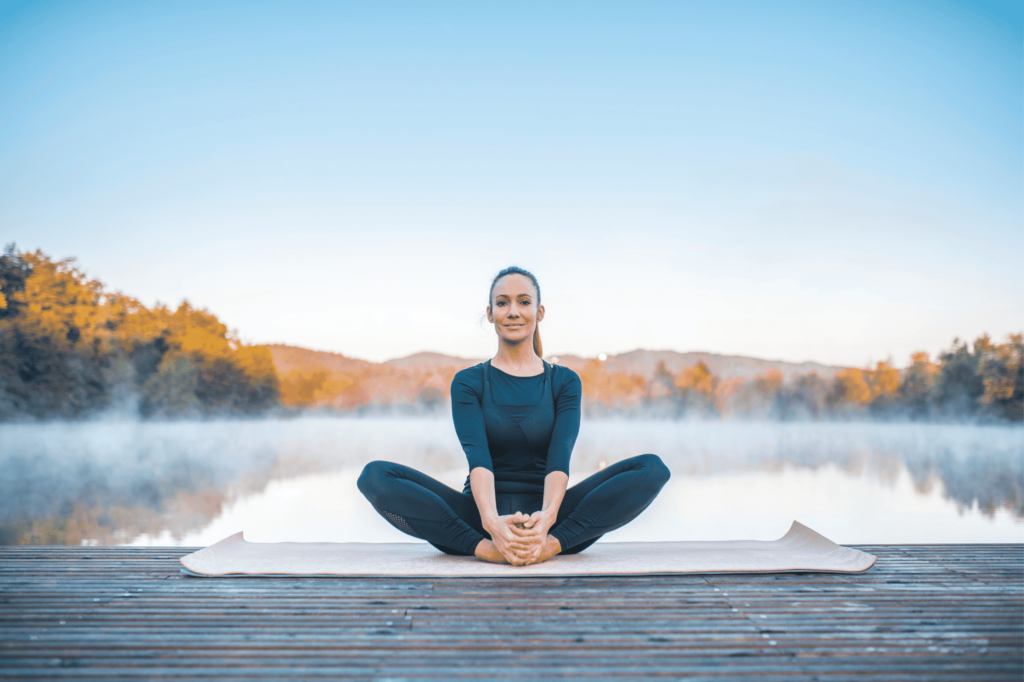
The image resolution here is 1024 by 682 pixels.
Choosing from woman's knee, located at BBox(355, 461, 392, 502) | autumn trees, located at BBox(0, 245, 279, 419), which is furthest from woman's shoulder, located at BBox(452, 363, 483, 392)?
autumn trees, located at BBox(0, 245, 279, 419)

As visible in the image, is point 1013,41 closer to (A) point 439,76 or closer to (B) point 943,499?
(B) point 943,499

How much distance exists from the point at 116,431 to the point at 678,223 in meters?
16.5

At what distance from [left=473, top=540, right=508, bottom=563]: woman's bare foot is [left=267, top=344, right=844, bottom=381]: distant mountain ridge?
1707 centimetres

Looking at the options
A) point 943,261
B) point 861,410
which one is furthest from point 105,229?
point 861,410

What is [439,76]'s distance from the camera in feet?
47.2

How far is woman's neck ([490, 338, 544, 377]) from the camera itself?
2.33 meters

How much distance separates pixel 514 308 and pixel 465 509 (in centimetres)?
76

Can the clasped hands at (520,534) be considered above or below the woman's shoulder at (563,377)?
below

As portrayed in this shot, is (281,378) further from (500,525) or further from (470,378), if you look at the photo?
(500,525)

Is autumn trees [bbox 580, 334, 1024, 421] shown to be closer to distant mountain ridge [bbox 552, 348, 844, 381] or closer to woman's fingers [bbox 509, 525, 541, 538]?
distant mountain ridge [bbox 552, 348, 844, 381]

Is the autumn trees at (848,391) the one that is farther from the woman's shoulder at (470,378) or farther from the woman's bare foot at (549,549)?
the woman's bare foot at (549,549)

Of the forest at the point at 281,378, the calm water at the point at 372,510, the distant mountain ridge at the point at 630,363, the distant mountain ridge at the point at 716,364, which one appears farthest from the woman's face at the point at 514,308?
the distant mountain ridge at the point at 716,364

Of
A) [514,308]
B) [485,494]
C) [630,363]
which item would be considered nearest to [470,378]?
[514,308]

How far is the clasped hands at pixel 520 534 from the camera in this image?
1975 millimetres
